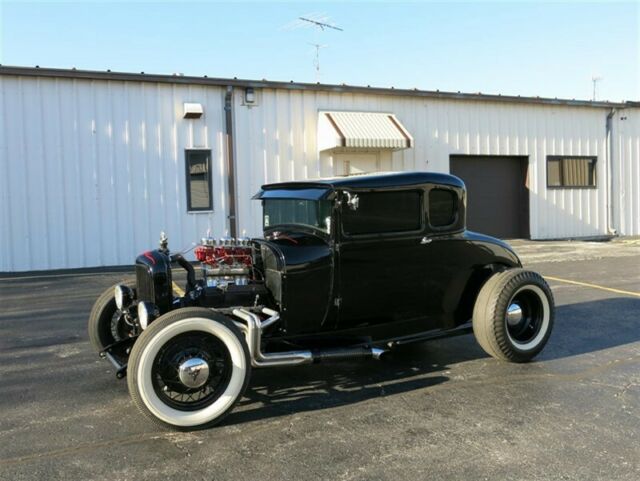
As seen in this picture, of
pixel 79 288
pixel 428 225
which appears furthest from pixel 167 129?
→ pixel 428 225

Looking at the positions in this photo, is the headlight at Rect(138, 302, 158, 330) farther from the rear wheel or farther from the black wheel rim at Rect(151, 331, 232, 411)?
the rear wheel

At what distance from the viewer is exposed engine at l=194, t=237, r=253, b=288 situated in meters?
4.52

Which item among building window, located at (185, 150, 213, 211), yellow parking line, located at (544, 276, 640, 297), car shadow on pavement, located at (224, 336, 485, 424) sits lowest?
car shadow on pavement, located at (224, 336, 485, 424)

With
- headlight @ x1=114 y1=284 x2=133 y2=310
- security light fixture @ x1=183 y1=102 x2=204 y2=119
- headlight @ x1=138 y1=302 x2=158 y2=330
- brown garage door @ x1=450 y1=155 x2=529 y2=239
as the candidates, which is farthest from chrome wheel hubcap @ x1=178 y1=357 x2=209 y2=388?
brown garage door @ x1=450 y1=155 x2=529 y2=239

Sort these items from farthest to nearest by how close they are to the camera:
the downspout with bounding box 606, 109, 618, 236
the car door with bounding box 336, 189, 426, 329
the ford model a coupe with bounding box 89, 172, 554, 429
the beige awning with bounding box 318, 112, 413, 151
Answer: the downspout with bounding box 606, 109, 618, 236, the beige awning with bounding box 318, 112, 413, 151, the car door with bounding box 336, 189, 426, 329, the ford model a coupe with bounding box 89, 172, 554, 429

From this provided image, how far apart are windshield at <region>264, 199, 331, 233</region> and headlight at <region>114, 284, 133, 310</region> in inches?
54.3

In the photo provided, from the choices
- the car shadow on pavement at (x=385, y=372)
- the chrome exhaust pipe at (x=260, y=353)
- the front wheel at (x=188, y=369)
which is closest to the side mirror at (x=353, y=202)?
the chrome exhaust pipe at (x=260, y=353)

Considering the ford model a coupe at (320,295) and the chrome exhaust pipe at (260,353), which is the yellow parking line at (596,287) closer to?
the ford model a coupe at (320,295)

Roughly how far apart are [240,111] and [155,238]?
345cm

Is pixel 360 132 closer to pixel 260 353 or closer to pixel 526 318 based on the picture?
pixel 526 318

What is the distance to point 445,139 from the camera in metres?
15.1

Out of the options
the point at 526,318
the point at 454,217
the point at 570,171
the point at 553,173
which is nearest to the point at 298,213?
the point at 454,217

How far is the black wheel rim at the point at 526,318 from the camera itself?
16.7 feet

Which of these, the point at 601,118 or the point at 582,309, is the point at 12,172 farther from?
the point at 601,118
